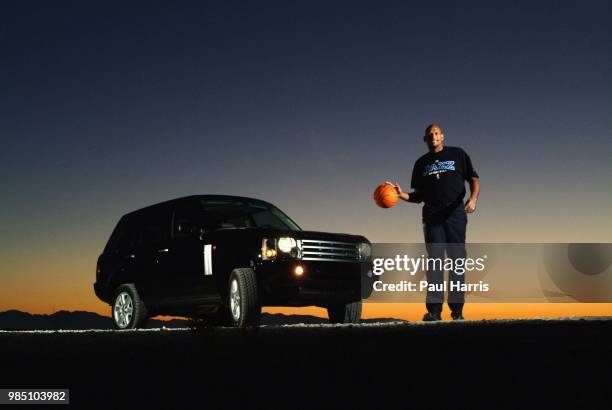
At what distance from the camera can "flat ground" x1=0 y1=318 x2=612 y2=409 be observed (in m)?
4.37

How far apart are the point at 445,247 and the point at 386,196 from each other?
128cm

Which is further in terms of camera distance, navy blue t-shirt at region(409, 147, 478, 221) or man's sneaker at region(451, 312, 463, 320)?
navy blue t-shirt at region(409, 147, 478, 221)

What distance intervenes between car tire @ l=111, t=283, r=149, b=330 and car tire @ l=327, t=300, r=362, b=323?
3.02 m

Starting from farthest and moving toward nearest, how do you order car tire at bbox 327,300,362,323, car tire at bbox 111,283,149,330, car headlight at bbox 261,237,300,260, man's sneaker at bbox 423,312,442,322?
car tire at bbox 111,283,149,330 → car tire at bbox 327,300,362,323 → car headlight at bbox 261,237,300,260 → man's sneaker at bbox 423,312,442,322

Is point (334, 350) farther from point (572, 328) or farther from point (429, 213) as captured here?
point (429, 213)

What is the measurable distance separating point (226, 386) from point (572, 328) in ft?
13.9

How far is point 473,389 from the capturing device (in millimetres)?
4500

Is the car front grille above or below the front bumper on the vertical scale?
above

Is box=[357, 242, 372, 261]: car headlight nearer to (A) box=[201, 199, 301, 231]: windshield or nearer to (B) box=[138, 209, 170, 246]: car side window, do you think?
(A) box=[201, 199, 301, 231]: windshield

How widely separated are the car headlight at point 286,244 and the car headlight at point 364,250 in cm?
133

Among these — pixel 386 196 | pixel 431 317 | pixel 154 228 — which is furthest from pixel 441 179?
pixel 154 228

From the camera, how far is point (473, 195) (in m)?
11.7

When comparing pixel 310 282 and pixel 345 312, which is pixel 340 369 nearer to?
pixel 310 282

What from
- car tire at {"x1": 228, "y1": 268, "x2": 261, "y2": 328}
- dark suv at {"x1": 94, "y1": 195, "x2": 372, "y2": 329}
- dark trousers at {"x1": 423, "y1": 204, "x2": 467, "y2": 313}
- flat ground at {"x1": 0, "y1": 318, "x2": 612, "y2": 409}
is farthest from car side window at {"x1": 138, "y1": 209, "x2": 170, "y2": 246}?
flat ground at {"x1": 0, "y1": 318, "x2": 612, "y2": 409}
